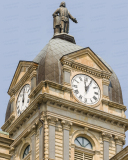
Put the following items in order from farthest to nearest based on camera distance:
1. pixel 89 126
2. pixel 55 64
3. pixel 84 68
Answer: pixel 84 68, pixel 55 64, pixel 89 126

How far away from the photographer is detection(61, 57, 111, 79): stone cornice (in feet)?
180

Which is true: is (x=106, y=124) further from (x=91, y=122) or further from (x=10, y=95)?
(x=10, y=95)

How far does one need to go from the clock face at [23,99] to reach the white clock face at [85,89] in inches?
151

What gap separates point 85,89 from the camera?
54.8m

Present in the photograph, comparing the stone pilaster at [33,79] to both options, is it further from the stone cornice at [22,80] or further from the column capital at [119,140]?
the column capital at [119,140]

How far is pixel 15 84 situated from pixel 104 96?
300 inches

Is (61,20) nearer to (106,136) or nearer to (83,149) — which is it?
(106,136)

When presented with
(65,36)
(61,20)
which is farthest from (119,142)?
(61,20)

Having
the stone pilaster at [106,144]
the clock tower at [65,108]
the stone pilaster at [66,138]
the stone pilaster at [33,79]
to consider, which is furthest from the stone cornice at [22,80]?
the stone pilaster at [106,144]

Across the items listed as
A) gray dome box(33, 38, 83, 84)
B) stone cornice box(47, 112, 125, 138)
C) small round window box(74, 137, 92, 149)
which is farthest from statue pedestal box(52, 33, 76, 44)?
small round window box(74, 137, 92, 149)

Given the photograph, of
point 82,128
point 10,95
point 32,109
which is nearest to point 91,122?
point 82,128

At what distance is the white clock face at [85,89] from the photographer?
5425 cm

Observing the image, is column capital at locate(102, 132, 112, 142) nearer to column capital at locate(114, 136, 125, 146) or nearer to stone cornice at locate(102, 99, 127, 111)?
column capital at locate(114, 136, 125, 146)

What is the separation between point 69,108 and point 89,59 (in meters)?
5.61
